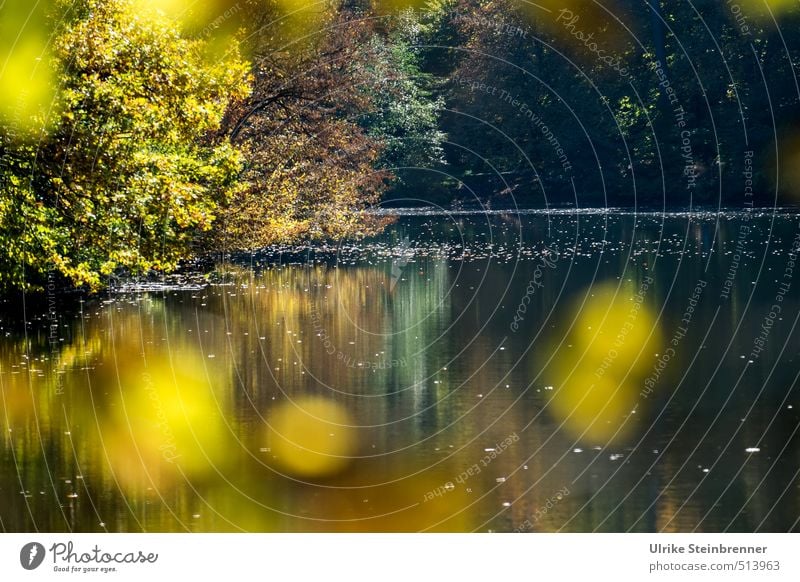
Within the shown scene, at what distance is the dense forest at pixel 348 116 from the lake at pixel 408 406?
2.90 metres

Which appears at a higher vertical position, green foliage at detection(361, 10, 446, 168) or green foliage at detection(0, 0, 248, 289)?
green foliage at detection(361, 10, 446, 168)

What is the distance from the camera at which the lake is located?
16922 millimetres

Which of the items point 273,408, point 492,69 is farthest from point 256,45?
point 492,69

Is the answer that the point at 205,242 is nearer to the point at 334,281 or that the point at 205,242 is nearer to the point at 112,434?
the point at 334,281

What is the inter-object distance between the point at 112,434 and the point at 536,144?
77.5m

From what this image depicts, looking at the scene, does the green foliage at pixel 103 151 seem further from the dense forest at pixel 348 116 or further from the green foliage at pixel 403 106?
the green foliage at pixel 403 106
